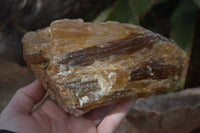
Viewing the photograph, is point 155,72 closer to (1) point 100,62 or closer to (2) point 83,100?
(1) point 100,62

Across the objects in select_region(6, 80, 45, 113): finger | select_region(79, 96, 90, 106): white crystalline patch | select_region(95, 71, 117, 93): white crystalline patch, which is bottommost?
select_region(6, 80, 45, 113): finger

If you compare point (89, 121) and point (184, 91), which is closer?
point (89, 121)

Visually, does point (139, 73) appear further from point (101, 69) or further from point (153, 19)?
point (153, 19)

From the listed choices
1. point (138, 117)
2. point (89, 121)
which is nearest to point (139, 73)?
point (89, 121)

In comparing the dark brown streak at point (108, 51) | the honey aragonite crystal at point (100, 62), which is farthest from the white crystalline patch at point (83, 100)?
the dark brown streak at point (108, 51)

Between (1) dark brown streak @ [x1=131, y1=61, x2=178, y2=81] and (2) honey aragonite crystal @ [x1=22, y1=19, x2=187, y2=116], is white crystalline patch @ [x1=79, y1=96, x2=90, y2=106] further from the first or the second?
(1) dark brown streak @ [x1=131, y1=61, x2=178, y2=81]

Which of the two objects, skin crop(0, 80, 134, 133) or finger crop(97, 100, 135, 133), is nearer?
skin crop(0, 80, 134, 133)

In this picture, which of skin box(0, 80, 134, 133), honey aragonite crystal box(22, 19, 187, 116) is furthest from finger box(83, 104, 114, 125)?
honey aragonite crystal box(22, 19, 187, 116)
